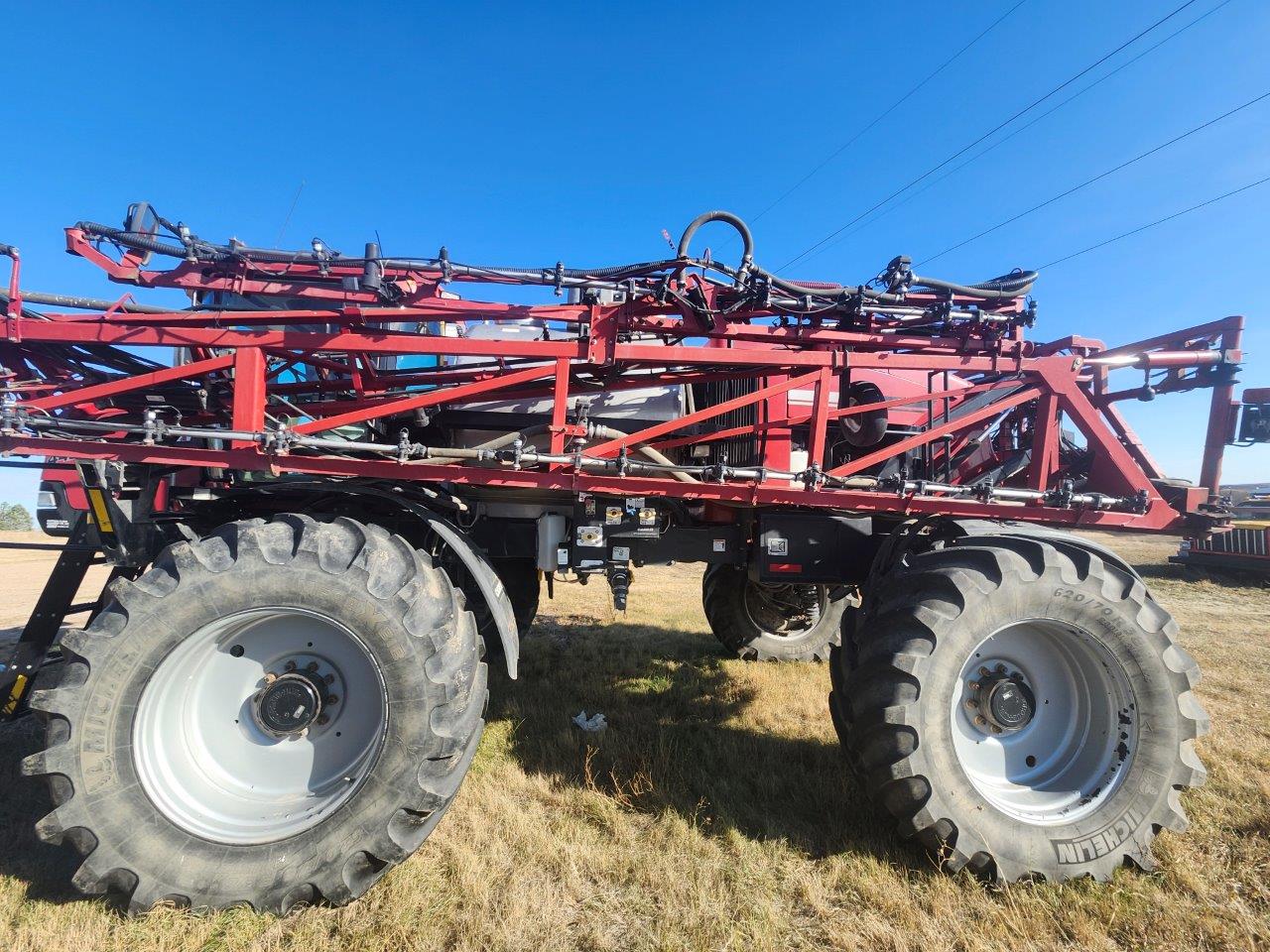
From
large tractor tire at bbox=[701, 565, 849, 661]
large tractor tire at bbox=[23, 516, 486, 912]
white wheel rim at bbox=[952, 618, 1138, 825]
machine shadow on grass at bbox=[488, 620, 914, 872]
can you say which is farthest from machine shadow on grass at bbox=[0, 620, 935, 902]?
white wheel rim at bbox=[952, 618, 1138, 825]

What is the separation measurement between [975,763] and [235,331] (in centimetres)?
422

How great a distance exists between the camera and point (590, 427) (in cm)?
314

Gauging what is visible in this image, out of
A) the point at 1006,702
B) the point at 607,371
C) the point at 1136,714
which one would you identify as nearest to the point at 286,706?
the point at 607,371

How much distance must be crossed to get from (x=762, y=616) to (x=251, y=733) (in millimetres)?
4200

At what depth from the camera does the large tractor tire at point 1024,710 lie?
2566 mm

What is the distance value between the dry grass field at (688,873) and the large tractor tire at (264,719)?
0.67 ft

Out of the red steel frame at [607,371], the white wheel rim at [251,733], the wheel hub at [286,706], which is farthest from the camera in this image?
the red steel frame at [607,371]

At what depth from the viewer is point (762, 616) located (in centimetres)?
564

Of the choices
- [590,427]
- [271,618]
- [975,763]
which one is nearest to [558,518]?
[590,427]

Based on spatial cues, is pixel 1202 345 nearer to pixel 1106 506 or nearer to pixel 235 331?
pixel 1106 506

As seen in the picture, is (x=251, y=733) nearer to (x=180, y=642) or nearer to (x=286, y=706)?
(x=286, y=706)

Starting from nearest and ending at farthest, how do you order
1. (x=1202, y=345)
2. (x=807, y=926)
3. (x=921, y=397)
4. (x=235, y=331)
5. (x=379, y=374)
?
(x=807, y=926) < (x=235, y=331) < (x=921, y=397) < (x=1202, y=345) < (x=379, y=374)

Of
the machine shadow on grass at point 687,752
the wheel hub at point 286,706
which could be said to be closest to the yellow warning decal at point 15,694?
the wheel hub at point 286,706

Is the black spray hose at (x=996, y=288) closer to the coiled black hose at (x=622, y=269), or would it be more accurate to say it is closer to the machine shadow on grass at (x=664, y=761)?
the coiled black hose at (x=622, y=269)
